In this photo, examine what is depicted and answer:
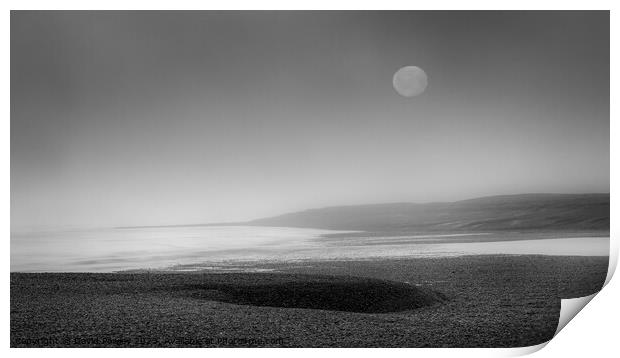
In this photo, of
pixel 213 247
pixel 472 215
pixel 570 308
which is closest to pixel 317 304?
pixel 213 247

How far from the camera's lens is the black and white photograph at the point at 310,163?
18.1 feet

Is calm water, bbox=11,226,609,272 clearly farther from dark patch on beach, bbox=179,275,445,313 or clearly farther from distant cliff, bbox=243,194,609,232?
dark patch on beach, bbox=179,275,445,313

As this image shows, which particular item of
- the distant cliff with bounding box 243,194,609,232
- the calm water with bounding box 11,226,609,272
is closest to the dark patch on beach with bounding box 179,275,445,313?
the calm water with bounding box 11,226,609,272

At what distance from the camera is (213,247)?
233 inches

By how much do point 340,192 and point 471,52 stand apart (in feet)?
6.72

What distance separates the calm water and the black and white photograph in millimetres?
21

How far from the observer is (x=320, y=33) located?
5.73 m

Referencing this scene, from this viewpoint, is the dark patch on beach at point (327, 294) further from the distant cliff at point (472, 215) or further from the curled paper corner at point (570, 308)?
the curled paper corner at point (570, 308)

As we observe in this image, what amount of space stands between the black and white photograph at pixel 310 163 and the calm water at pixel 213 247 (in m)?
0.02

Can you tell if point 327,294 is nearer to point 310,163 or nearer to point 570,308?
point 310,163

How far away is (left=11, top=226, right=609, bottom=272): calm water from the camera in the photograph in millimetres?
5633

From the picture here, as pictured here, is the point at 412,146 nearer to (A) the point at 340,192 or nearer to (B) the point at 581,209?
(A) the point at 340,192

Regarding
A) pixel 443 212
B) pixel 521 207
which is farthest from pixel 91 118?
pixel 521 207

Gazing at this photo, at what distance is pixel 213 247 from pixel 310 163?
1.40 m
